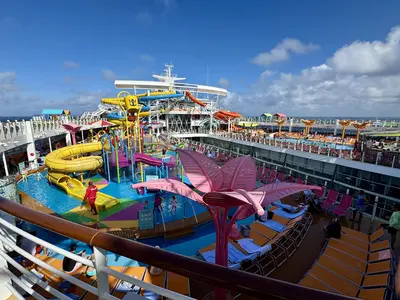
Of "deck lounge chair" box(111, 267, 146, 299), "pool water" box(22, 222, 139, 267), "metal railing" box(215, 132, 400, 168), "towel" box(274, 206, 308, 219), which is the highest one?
"metal railing" box(215, 132, 400, 168)

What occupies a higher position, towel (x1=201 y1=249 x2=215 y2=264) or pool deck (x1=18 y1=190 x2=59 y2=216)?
towel (x1=201 y1=249 x2=215 y2=264)

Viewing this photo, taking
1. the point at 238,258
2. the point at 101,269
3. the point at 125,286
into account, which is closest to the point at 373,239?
the point at 238,258

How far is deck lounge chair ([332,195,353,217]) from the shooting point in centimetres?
780

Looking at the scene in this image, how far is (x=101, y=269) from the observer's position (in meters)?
1.06

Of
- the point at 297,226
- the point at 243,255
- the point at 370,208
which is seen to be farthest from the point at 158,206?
the point at 370,208

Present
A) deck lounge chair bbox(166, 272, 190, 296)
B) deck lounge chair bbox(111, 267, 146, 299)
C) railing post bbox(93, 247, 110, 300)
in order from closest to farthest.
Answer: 1. railing post bbox(93, 247, 110, 300)
2. deck lounge chair bbox(111, 267, 146, 299)
3. deck lounge chair bbox(166, 272, 190, 296)

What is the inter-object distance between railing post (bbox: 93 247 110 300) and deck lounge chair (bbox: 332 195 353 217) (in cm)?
903

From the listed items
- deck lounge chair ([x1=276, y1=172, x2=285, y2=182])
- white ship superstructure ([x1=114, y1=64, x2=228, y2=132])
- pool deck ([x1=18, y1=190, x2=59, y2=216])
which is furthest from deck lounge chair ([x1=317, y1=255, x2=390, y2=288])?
white ship superstructure ([x1=114, y1=64, x2=228, y2=132])

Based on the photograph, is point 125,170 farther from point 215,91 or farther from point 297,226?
point 215,91

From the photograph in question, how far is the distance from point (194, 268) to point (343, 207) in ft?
30.4

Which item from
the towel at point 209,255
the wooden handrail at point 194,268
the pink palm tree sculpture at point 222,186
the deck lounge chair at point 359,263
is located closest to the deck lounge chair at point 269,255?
the towel at point 209,255

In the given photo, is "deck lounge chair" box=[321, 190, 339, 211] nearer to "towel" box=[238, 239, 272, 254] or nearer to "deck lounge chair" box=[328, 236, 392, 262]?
"deck lounge chair" box=[328, 236, 392, 262]

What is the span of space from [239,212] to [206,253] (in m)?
2.28

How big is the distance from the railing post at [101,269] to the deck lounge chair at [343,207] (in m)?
9.03
